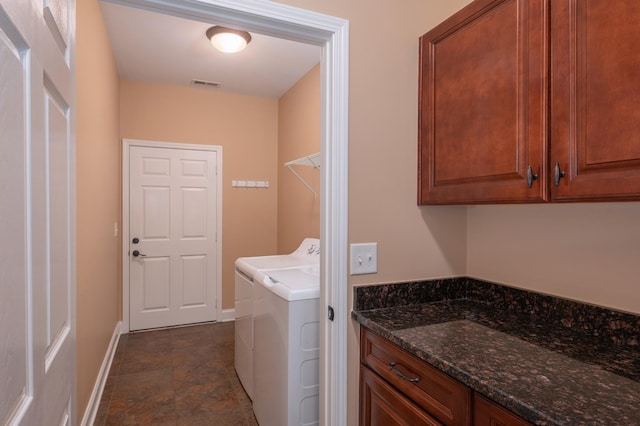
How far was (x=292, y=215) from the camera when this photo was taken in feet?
13.4

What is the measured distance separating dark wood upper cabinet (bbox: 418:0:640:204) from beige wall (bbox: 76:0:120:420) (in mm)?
1795

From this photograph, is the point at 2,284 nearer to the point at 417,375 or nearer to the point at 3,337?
the point at 3,337

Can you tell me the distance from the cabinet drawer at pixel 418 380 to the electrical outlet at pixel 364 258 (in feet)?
0.74

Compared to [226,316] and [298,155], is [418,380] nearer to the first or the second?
[298,155]

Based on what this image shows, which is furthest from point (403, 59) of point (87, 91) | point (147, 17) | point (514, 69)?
point (147, 17)

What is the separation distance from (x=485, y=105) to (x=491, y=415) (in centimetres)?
94

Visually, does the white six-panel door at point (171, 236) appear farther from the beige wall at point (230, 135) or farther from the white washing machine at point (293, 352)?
the white washing machine at point (293, 352)

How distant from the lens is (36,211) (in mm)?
682

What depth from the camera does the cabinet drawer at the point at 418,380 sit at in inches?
37.4

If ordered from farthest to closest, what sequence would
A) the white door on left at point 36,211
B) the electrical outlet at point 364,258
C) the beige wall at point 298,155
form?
the beige wall at point 298,155, the electrical outlet at point 364,258, the white door on left at point 36,211

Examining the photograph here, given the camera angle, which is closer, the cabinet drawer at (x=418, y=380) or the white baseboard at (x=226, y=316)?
the cabinet drawer at (x=418, y=380)

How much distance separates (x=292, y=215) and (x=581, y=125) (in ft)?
10.8

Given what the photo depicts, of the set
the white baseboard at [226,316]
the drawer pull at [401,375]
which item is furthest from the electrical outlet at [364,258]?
the white baseboard at [226,316]

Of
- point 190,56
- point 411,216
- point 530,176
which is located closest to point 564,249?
point 530,176
